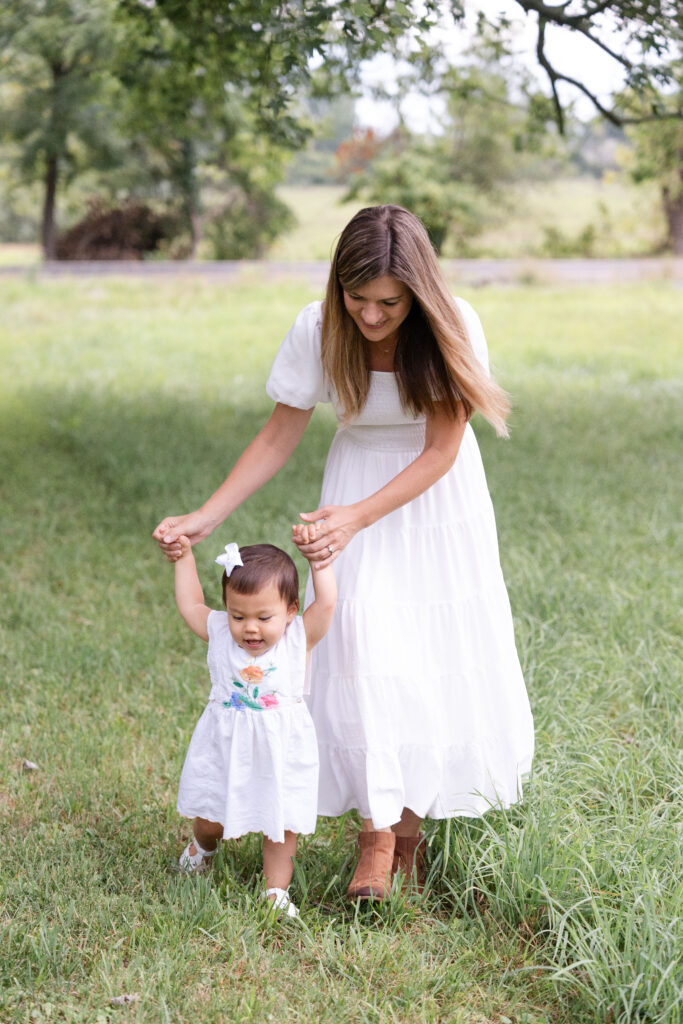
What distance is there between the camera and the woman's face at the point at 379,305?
8.41ft

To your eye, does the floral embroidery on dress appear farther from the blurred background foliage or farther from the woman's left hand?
the blurred background foliage

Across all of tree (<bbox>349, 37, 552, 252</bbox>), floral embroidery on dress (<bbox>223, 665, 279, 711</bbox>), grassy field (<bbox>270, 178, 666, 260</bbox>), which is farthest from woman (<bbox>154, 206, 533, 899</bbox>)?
grassy field (<bbox>270, 178, 666, 260</bbox>)

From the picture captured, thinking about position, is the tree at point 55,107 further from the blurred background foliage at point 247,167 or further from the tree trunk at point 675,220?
the tree trunk at point 675,220

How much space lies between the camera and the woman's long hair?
254 cm

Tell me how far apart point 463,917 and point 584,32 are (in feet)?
14.7

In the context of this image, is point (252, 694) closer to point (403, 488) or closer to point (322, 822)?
point (403, 488)

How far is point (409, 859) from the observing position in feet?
9.61

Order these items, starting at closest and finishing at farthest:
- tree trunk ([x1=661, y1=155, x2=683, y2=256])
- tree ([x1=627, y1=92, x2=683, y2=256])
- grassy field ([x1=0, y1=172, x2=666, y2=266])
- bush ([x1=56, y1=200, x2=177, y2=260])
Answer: tree ([x1=627, y1=92, x2=683, y2=256]) → tree trunk ([x1=661, y1=155, x2=683, y2=256]) → bush ([x1=56, y1=200, x2=177, y2=260]) → grassy field ([x1=0, y1=172, x2=666, y2=266])

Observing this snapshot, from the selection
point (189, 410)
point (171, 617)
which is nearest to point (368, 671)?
point (171, 617)

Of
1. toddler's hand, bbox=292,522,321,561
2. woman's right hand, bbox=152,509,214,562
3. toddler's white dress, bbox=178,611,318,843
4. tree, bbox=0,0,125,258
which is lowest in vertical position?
toddler's white dress, bbox=178,611,318,843

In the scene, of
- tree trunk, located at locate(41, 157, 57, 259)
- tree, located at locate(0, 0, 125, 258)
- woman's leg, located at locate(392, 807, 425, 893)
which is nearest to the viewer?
woman's leg, located at locate(392, 807, 425, 893)

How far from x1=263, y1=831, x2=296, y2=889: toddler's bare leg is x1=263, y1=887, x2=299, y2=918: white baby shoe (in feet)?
0.07

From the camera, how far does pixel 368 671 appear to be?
2.75 m

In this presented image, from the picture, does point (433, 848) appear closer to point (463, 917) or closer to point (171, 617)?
point (463, 917)
